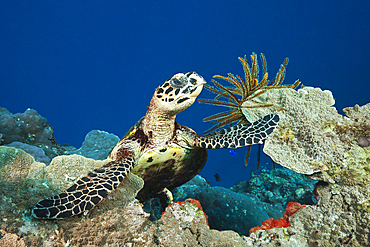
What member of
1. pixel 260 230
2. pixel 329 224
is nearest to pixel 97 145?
pixel 260 230

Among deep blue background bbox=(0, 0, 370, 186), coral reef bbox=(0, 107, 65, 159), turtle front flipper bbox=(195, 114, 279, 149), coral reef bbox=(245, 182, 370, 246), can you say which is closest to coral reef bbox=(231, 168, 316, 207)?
turtle front flipper bbox=(195, 114, 279, 149)

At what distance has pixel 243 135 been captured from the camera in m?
2.32

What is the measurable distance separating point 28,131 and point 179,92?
3889 millimetres

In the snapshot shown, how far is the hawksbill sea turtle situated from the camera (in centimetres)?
158

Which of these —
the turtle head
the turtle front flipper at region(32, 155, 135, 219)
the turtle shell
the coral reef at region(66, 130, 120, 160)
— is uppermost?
the coral reef at region(66, 130, 120, 160)

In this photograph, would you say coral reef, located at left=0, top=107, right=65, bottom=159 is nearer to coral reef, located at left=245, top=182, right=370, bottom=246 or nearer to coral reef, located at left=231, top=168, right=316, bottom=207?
coral reef, located at left=245, top=182, right=370, bottom=246

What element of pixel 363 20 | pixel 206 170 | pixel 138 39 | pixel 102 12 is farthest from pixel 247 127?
pixel 102 12

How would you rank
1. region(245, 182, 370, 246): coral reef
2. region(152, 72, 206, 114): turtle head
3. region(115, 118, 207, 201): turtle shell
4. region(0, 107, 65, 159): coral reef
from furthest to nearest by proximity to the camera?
1. region(0, 107, 65, 159): coral reef
2. region(115, 118, 207, 201): turtle shell
3. region(152, 72, 206, 114): turtle head
4. region(245, 182, 370, 246): coral reef

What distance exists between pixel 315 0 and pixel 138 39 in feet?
217

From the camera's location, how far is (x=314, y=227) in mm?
1512

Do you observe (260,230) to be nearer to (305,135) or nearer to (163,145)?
(305,135)

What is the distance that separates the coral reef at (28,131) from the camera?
12.1 feet

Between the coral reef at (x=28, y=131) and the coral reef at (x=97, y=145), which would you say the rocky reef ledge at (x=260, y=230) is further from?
the coral reef at (x=97, y=145)

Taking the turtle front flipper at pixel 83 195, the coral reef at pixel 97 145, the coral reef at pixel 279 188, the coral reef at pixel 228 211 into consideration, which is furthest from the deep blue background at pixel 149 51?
the turtle front flipper at pixel 83 195
